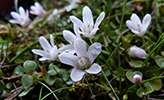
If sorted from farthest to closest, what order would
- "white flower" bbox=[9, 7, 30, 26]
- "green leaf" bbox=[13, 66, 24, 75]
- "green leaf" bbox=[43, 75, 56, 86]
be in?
"white flower" bbox=[9, 7, 30, 26] < "green leaf" bbox=[13, 66, 24, 75] < "green leaf" bbox=[43, 75, 56, 86]

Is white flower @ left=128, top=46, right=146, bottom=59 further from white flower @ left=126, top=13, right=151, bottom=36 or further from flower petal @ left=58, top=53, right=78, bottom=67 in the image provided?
flower petal @ left=58, top=53, right=78, bottom=67

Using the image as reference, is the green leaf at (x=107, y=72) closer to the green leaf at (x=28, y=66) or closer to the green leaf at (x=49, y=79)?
the green leaf at (x=49, y=79)

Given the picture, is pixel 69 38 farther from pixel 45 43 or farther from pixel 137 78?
pixel 137 78

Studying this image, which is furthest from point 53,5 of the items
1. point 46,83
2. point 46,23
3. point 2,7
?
point 46,83

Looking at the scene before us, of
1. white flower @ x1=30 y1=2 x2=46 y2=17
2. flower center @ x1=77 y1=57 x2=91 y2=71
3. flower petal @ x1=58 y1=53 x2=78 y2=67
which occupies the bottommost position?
flower center @ x1=77 y1=57 x2=91 y2=71

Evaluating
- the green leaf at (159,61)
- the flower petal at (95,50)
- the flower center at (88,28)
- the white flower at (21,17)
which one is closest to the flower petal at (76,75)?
the flower petal at (95,50)

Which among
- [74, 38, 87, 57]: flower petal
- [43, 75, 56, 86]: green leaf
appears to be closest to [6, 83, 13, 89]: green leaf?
[43, 75, 56, 86]: green leaf

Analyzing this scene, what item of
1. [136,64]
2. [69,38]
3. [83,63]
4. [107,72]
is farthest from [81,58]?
[136,64]

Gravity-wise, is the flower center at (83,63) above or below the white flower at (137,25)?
below
